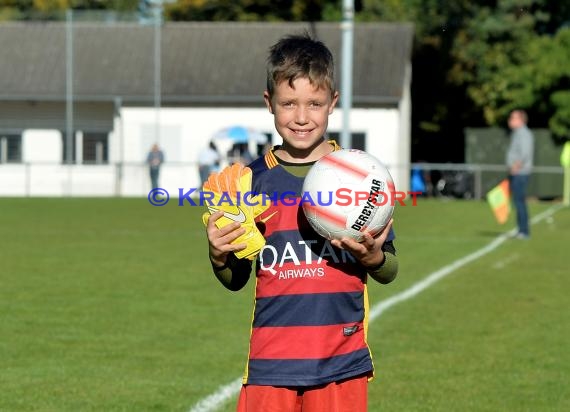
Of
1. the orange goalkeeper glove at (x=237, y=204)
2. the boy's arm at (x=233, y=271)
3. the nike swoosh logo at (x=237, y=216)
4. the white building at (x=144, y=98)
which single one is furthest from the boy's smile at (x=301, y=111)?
the white building at (x=144, y=98)

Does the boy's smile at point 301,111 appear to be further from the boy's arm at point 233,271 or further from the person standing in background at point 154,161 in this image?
the person standing in background at point 154,161

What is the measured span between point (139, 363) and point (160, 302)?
373 centimetres

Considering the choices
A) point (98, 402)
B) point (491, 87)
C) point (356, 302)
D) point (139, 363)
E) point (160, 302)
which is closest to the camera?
point (356, 302)

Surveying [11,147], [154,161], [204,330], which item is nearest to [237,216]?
[204,330]

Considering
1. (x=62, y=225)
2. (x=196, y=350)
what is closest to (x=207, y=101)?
(x=62, y=225)

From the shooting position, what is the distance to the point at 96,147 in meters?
50.0

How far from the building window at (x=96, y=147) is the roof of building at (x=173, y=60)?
5.20 feet

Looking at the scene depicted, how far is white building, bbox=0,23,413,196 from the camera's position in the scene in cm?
4816

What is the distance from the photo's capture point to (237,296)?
14078mm

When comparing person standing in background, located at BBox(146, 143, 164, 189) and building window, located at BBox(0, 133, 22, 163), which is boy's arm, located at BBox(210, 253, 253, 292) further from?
building window, located at BBox(0, 133, 22, 163)

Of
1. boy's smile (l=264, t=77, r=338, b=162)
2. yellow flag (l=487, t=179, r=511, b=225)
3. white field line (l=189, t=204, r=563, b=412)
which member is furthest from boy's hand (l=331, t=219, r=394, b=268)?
yellow flag (l=487, t=179, r=511, b=225)

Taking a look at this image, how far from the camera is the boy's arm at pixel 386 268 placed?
4656 millimetres

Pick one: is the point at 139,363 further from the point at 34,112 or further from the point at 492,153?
the point at 34,112

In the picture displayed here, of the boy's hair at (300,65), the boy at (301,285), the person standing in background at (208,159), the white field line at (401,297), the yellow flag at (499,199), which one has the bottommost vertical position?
the person standing in background at (208,159)
